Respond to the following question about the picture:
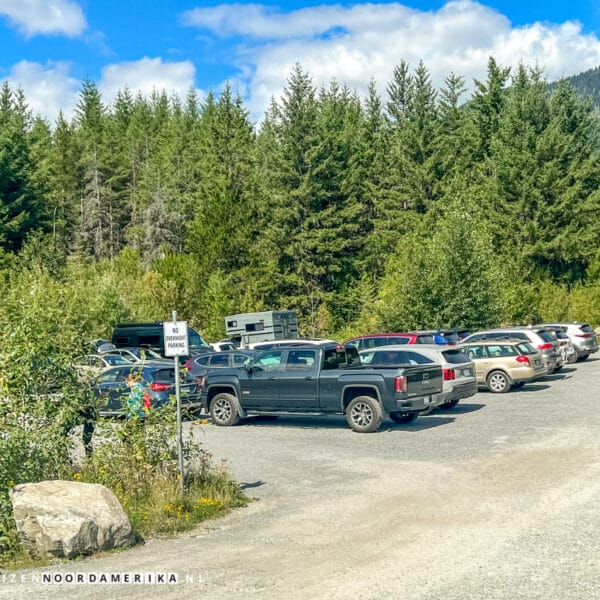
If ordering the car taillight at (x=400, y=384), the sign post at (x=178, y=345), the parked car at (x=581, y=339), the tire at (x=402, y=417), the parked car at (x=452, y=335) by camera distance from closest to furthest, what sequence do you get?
the sign post at (x=178, y=345), the car taillight at (x=400, y=384), the tire at (x=402, y=417), the parked car at (x=452, y=335), the parked car at (x=581, y=339)

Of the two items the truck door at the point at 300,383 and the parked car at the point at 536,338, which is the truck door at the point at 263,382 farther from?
the parked car at the point at 536,338

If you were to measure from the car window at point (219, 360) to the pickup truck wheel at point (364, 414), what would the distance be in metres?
7.55

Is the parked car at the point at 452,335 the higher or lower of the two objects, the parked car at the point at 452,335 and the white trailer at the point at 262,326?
the lower

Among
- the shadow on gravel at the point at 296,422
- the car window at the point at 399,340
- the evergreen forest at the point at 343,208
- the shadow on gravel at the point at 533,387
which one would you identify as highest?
the evergreen forest at the point at 343,208

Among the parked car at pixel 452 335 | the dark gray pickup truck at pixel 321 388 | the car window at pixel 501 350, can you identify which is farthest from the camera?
the parked car at pixel 452 335

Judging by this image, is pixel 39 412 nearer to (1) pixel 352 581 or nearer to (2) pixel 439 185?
(1) pixel 352 581

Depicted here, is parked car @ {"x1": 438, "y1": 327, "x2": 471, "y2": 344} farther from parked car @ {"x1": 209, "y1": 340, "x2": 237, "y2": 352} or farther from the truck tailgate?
parked car @ {"x1": 209, "y1": 340, "x2": 237, "y2": 352}

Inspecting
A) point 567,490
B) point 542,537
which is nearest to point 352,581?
point 542,537

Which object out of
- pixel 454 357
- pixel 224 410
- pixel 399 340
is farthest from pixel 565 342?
pixel 224 410

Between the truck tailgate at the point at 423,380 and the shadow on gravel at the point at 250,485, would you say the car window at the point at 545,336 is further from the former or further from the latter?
the shadow on gravel at the point at 250,485

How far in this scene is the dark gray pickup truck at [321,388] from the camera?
1706 centimetres

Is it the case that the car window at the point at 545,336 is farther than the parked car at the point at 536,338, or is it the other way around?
the car window at the point at 545,336

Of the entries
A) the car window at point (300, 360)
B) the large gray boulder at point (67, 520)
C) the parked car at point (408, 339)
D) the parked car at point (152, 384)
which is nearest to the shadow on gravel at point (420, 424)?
the car window at point (300, 360)

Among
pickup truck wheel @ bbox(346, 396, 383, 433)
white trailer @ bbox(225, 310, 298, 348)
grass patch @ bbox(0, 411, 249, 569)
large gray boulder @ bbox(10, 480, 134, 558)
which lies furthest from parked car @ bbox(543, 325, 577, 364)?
large gray boulder @ bbox(10, 480, 134, 558)
